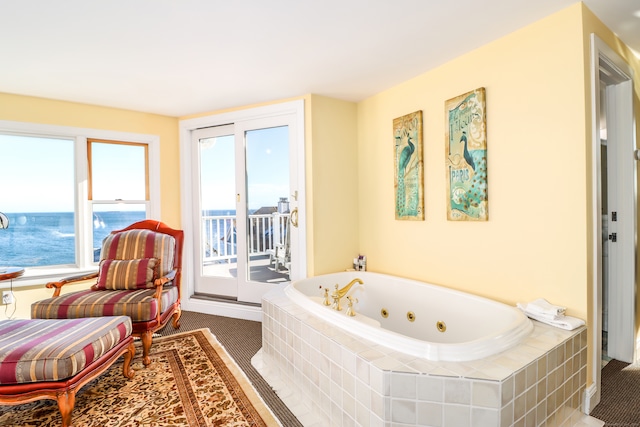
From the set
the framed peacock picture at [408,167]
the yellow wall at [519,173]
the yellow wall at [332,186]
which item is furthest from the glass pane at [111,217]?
the yellow wall at [519,173]

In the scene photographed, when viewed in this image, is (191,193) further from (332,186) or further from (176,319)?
(332,186)

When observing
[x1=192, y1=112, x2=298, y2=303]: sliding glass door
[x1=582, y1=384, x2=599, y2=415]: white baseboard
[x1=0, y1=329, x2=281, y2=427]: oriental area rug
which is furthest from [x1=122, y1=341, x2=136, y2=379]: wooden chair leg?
[x1=582, y1=384, x2=599, y2=415]: white baseboard

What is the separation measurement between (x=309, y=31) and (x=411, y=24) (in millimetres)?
644

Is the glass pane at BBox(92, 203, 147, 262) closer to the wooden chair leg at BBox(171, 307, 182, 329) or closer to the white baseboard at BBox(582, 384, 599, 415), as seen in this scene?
the wooden chair leg at BBox(171, 307, 182, 329)

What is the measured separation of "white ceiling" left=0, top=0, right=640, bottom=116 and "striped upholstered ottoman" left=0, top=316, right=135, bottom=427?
187cm

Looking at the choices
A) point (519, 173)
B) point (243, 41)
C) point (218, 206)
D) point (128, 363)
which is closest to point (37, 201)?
point (218, 206)

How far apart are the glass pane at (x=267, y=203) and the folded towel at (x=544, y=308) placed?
7.24ft

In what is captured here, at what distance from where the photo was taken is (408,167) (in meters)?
2.75

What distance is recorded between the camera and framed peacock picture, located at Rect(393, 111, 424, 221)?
2.63 metres

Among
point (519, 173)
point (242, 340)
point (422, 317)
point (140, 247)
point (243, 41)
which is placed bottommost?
point (242, 340)

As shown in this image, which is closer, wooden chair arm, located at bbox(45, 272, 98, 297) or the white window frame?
wooden chair arm, located at bbox(45, 272, 98, 297)

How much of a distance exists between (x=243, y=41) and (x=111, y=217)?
264 cm

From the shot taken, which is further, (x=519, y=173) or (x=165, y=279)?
(x=165, y=279)

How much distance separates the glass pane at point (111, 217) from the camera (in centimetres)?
338
